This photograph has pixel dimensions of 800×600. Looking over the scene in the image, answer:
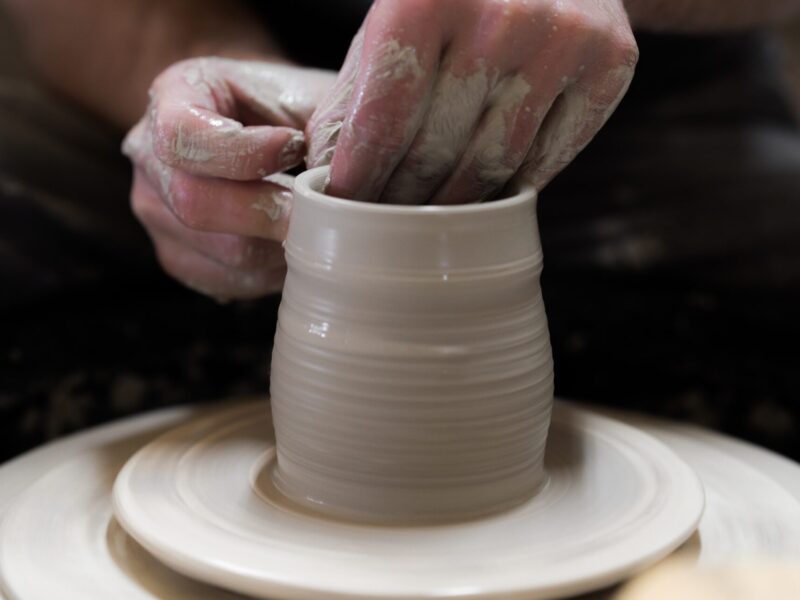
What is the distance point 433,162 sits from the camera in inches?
37.5

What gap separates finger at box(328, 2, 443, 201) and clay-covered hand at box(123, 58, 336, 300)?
146 mm

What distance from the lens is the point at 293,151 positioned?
41.3 inches

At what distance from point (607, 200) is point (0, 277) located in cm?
106

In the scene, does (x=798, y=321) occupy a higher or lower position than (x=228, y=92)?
lower

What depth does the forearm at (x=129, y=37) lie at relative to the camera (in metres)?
1.68

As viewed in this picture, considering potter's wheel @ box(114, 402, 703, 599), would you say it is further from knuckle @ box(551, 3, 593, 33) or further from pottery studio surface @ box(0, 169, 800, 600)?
knuckle @ box(551, 3, 593, 33)

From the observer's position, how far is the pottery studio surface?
32.4 inches

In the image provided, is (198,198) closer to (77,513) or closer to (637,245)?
(77,513)

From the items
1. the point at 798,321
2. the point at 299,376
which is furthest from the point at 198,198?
the point at 798,321

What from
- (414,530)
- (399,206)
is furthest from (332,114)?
(414,530)

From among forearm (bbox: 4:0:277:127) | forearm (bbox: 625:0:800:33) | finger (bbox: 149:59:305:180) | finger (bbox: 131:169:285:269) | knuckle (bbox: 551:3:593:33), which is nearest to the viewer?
knuckle (bbox: 551:3:593:33)

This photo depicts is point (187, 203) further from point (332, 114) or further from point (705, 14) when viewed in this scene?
point (705, 14)

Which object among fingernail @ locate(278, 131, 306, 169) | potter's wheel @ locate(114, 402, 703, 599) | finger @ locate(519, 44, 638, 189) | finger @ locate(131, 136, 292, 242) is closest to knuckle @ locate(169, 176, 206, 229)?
finger @ locate(131, 136, 292, 242)

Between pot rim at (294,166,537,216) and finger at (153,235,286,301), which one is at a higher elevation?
pot rim at (294,166,537,216)
